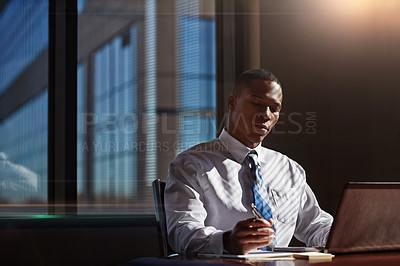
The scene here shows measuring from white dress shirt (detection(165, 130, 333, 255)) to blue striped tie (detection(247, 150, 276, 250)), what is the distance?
0.10ft

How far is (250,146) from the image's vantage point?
6.92 ft

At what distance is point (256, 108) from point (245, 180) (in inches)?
11.7

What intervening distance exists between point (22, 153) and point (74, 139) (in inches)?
15.4

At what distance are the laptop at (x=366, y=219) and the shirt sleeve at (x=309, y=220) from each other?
23.5 inches

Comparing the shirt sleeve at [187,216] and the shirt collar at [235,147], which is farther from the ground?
the shirt collar at [235,147]

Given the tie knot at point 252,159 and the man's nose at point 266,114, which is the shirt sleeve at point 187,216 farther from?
the man's nose at point 266,114

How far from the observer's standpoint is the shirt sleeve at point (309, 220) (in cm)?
200

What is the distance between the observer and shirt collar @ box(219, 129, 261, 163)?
80.9 inches

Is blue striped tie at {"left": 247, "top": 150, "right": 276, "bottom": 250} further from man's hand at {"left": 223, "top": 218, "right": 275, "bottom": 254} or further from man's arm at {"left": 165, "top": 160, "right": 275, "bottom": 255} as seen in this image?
man's hand at {"left": 223, "top": 218, "right": 275, "bottom": 254}

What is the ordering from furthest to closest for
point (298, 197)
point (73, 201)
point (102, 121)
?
point (102, 121)
point (73, 201)
point (298, 197)

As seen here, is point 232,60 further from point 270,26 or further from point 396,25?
point 396,25

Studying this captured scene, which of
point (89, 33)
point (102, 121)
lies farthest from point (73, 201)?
point (89, 33)

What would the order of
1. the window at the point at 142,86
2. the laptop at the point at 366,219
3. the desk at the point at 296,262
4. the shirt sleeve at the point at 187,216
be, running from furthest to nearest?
the window at the point at 142,86 < the shirt sleeve at the point at 187,216 < the laptop at the point at 366,219 < the desk at the point at 296,262

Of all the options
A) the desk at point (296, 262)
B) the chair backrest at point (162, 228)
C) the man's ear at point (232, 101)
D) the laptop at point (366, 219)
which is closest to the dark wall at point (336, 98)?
the man's ear at point (232, 101)
